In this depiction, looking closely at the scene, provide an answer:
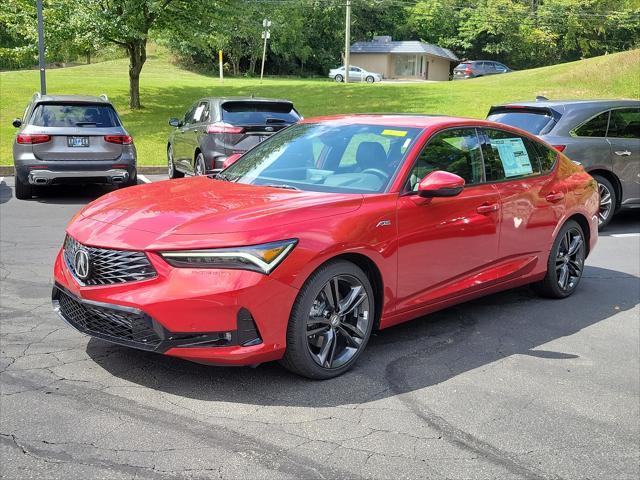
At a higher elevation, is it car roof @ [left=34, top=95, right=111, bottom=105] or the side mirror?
car roof @ [left=34, top=95, right=111, bottom=105]

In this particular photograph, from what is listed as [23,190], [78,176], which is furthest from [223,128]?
[23,190]

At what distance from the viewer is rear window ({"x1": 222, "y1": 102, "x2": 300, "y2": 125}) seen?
11.2m

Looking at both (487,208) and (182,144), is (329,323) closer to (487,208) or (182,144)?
(487,208)

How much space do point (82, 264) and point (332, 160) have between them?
6.31 feet

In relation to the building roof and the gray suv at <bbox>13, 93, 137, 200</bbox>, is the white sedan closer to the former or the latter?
the building roof

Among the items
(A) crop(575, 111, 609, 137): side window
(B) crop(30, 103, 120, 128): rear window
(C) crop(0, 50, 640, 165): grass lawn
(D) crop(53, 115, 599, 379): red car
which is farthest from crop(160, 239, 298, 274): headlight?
(C) crop(0, 50, 640, 165): grass lawn

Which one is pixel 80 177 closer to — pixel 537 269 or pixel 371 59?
pixel 537 269

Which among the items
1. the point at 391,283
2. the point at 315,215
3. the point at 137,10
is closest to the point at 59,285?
the point at 315,215

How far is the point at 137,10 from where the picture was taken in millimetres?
21359

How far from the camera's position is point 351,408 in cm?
→ 388

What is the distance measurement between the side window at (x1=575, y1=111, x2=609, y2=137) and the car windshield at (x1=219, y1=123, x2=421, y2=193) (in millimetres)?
4967

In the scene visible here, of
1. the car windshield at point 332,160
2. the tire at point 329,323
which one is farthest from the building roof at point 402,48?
the tire at point 329,323

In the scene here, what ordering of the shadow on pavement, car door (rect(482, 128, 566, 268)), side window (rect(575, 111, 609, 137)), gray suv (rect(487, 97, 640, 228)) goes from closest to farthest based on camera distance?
1. the shadow on pavement
2. car door (rect(482, 128, 566, 268))
3. gray suv (rect(487, 97, 640, 228))
4. side window (rect(575, 111, 609, 137))

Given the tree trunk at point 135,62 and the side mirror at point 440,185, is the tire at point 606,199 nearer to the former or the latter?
the side mirror at point 440,185
